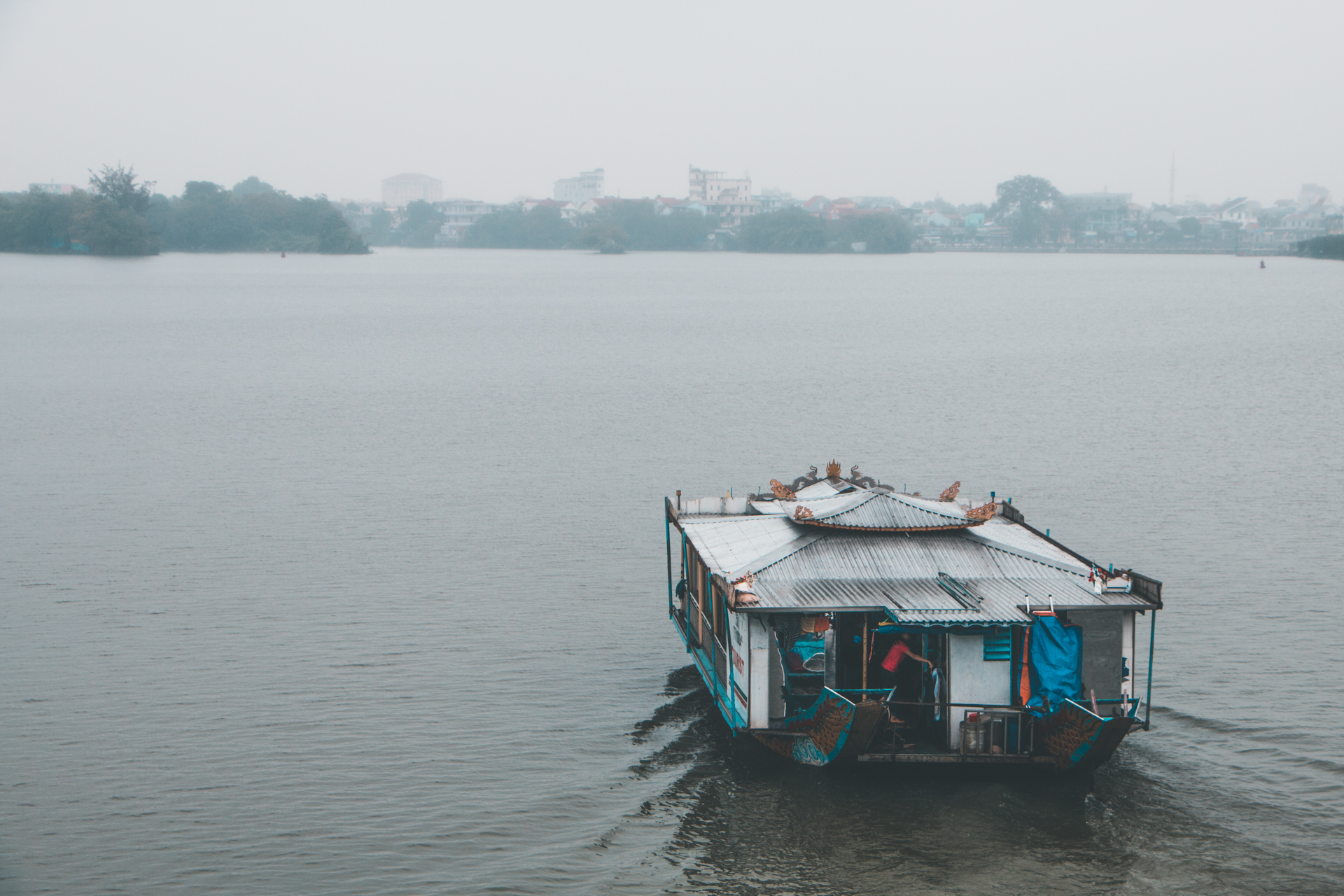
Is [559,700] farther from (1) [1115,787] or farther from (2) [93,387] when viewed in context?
(2) [93,387]

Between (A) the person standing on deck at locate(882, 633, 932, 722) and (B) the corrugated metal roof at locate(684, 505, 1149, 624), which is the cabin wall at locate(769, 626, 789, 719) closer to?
(B) the corrugated metal roof at locate(684, 505, 1149, 624)

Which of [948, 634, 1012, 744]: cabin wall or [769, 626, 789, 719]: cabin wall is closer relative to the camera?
[948, 634, 1012, 744]: cabin wall

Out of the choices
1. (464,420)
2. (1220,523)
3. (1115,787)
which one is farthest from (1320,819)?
(464,420)

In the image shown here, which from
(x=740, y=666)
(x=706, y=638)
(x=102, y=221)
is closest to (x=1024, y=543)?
(x=740, y=666)

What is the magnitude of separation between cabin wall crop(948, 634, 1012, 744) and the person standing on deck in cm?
41

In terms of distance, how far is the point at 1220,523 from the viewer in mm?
30094

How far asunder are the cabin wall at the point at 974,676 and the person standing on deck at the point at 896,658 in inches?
16.2

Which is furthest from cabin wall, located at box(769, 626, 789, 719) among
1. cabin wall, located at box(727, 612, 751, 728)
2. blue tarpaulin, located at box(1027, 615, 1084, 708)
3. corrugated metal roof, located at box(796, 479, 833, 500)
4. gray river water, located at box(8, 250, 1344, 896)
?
corrugated metal roof, located at box(796, 479, 833, 500)

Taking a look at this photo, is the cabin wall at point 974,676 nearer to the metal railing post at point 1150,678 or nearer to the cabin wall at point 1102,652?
the cabin wall at point 1102,652

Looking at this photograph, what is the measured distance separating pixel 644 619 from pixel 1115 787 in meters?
9.83

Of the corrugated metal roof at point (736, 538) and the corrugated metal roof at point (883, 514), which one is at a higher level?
the corrugated metal roof at point (883, 514)

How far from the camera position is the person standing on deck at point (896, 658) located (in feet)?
51.5

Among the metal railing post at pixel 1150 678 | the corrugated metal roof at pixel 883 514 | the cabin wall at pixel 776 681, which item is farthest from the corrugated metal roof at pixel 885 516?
the metal railing post at pixel 1150 678

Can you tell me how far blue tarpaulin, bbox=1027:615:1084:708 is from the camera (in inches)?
605
